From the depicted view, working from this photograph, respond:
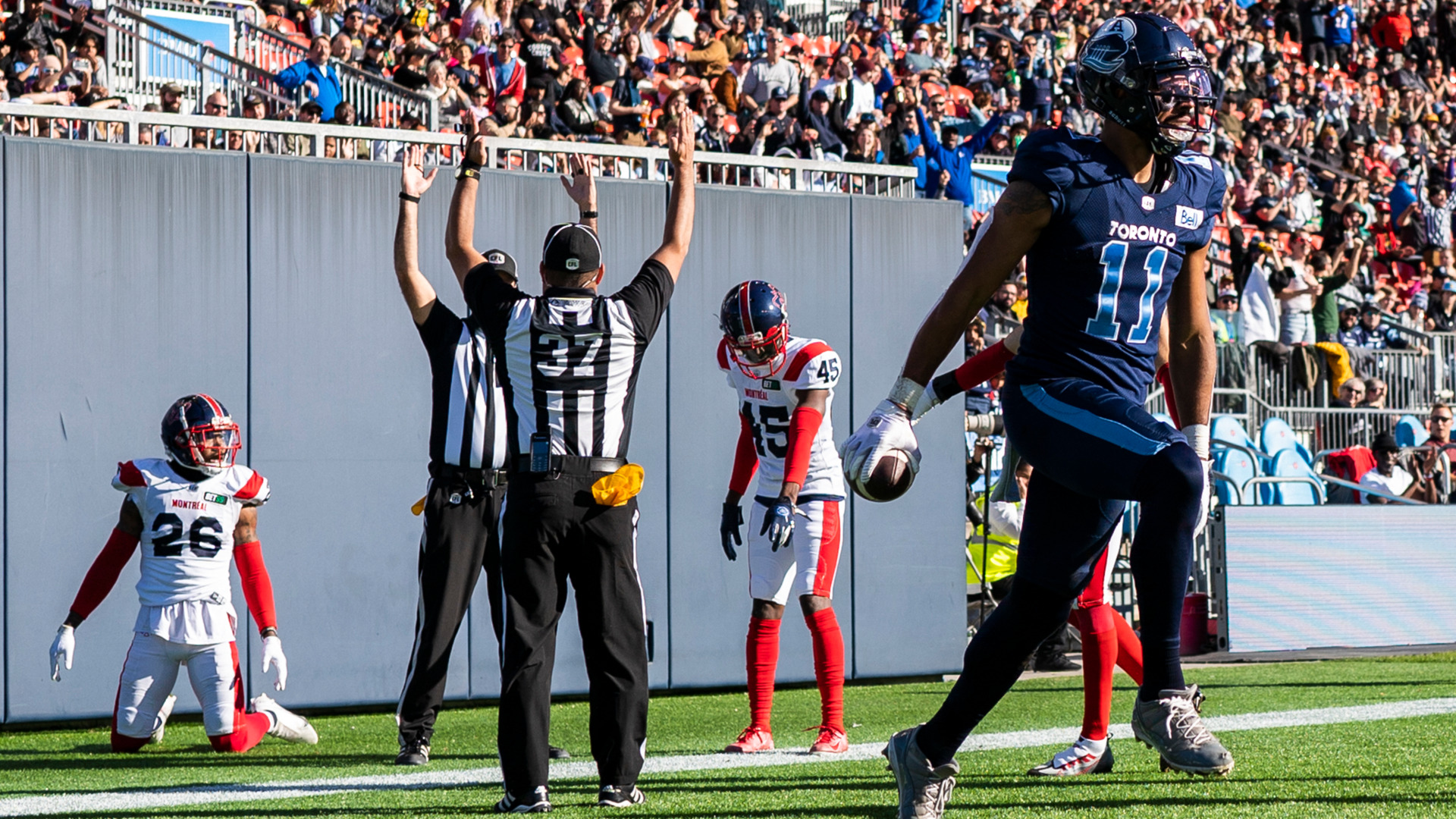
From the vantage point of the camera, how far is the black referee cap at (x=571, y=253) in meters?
5.05

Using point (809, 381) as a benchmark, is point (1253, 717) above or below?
below

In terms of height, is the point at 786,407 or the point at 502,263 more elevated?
the point at 502,263

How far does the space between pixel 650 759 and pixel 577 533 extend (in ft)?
6.06

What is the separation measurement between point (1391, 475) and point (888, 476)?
12211 millimetres

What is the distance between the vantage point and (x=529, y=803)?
4.84 meters

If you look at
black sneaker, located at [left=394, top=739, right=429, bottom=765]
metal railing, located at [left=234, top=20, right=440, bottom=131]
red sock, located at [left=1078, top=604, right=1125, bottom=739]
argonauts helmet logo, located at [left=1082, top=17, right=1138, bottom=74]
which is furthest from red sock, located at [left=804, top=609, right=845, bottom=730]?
metal railing, located at [left=234, top=20, right=440, bottom=131]

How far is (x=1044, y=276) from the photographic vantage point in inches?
163

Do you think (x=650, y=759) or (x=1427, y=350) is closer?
(x=650, y=759)

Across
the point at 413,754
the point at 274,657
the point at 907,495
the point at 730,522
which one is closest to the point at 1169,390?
the point at 730,522

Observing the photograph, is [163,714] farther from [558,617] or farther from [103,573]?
[558,617]

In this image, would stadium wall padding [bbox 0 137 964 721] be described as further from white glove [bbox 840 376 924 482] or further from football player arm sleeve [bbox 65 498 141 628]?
white glove [bbox 840 376 924 482]

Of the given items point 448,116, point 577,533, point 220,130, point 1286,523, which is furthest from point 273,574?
point 1286,523

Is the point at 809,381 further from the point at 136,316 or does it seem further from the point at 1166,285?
the point at 136,316

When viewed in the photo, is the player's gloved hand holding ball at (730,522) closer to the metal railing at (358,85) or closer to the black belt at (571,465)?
the black belt at (571,465)
